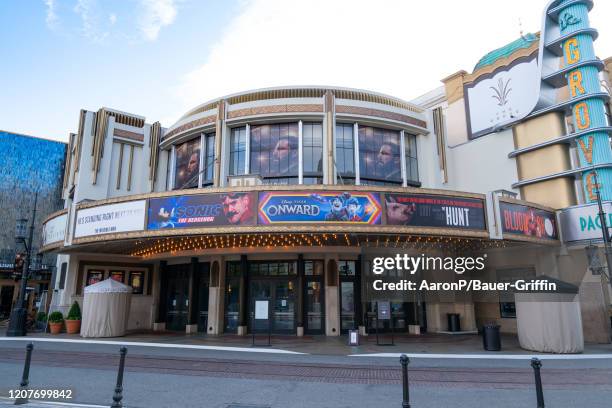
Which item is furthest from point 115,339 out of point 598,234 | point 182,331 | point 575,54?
point 575,54

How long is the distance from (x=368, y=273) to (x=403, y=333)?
402 centimetres

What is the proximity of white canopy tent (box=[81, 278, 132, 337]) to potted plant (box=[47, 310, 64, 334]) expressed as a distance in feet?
11.6

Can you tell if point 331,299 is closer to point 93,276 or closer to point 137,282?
point 137,282

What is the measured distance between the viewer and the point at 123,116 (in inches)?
1141

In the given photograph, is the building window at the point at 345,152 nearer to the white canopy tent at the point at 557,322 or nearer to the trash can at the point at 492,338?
the trash can at the point at 492,338

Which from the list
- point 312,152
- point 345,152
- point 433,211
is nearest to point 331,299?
point 433,211

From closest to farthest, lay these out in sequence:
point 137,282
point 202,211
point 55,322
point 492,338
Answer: point 492,338 → point 202,211 → point 55,322 → point 137,282

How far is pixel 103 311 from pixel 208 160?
35.8ft

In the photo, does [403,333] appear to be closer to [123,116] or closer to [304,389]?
[304,389]

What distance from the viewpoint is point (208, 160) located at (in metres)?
26.4

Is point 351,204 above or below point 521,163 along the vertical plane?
below

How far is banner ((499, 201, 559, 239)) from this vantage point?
63.5 ft

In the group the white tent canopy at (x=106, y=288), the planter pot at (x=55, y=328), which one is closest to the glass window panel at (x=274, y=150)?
the white tent canopy at (x=106, y=288)

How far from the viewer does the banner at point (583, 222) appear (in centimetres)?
2062
